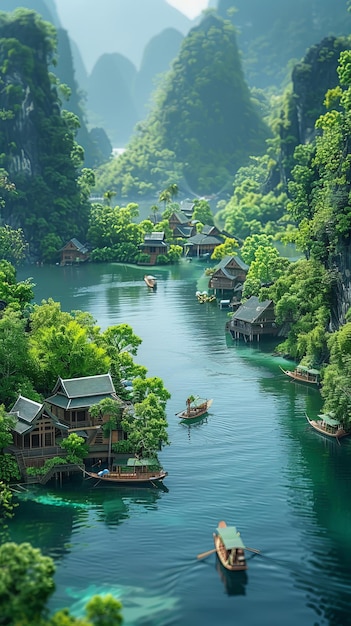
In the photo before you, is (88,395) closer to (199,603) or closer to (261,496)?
(261,496)

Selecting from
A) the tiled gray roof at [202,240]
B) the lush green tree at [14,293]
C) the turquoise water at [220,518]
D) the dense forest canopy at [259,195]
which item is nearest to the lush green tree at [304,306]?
the dense forest canopy at [259,195]

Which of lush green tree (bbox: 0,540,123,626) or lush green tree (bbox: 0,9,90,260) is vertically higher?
lush green tree (bbox: 0,9,90,260)

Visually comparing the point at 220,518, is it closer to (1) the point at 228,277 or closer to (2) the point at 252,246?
(1) the point at 228,277

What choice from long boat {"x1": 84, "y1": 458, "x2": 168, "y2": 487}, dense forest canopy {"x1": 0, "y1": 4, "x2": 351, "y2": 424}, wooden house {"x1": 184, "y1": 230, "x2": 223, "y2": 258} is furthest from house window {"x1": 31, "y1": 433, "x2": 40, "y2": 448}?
wooden house {"x1": 184, "y1": 230, "x2": 223, "y2": 258}

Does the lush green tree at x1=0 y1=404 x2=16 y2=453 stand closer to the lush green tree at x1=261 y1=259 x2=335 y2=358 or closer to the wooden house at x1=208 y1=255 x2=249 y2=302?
the lush green tree at x1=261 y1=259 x2=335 y2=358

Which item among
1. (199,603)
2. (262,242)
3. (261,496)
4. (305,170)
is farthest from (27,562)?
(262,242)

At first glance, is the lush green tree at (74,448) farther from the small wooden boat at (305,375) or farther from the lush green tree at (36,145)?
the lush green tree at (36,145)

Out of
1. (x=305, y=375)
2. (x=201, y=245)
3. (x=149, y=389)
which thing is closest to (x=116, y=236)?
(x=201, y=245)
